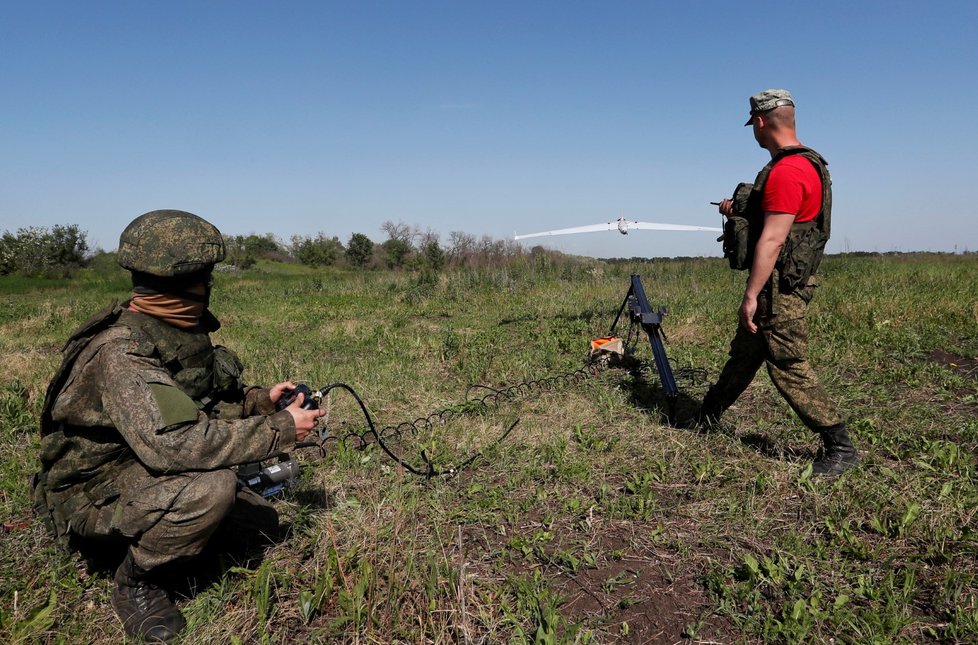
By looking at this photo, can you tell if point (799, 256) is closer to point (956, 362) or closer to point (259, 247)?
point (956, 362)

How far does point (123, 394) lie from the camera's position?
2.03m

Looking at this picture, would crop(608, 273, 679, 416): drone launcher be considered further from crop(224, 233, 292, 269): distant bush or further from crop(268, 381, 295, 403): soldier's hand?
crop(224, 233, 292, 269): distant bush

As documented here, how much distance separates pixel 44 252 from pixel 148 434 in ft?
98.2

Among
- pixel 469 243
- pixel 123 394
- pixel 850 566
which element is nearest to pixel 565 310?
pixel 850 566

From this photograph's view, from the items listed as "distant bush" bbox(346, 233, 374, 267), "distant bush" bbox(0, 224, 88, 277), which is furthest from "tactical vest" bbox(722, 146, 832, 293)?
"distant bush" bbox(346, 233, 374, 267)

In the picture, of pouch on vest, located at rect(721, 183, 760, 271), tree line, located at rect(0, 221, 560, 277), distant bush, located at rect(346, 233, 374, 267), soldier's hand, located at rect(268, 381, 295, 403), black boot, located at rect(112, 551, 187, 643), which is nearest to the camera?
black boot, located at rect(112, 551, 187, 643)

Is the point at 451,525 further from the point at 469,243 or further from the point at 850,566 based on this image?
the point at 469,243

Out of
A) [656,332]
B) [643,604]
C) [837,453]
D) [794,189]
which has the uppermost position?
[794,189]

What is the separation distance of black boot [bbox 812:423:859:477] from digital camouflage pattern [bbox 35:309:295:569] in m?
2.87

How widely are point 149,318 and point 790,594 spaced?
9.19 ft

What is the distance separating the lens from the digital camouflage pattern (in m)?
2.03

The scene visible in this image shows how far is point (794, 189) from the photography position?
10.0 feet

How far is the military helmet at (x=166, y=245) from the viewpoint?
2195 mm

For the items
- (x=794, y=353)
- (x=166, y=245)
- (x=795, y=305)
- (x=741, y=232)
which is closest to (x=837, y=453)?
(x=794, y=353)
